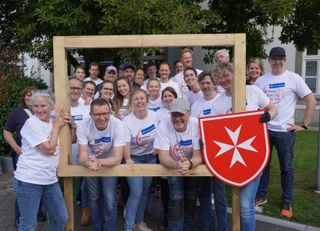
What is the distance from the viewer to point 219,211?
4027 millimetres

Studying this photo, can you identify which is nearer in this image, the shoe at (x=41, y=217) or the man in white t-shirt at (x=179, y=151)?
the man in white t-shirt at (x=179, y=151)

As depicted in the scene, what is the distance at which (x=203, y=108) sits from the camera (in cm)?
410


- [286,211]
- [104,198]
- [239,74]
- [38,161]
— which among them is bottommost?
[286,211]

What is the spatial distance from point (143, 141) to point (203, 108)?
70 cm

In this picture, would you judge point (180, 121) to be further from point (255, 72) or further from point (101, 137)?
point (255, 72)

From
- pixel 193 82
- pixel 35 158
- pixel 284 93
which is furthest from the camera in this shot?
pixel 193 82

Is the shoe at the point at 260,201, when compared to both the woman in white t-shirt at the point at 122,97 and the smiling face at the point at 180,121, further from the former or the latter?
the woman in white t-shirt at the point at 122,97

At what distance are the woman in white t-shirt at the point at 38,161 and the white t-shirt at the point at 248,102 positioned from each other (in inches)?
57.3

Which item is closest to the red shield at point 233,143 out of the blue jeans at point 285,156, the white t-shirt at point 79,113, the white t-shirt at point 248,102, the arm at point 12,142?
the white t-shirt at point 248,102

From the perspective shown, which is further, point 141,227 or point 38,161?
point 141,227

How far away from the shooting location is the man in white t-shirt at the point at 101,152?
362 centimetres

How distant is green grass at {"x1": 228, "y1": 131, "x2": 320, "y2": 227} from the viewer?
Result: 4.54 meters

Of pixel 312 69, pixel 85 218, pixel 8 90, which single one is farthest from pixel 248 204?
pixel 312 69

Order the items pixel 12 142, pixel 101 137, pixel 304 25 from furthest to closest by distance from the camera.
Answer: pixel 304 25
pixel 12 142
pixel 101 137
